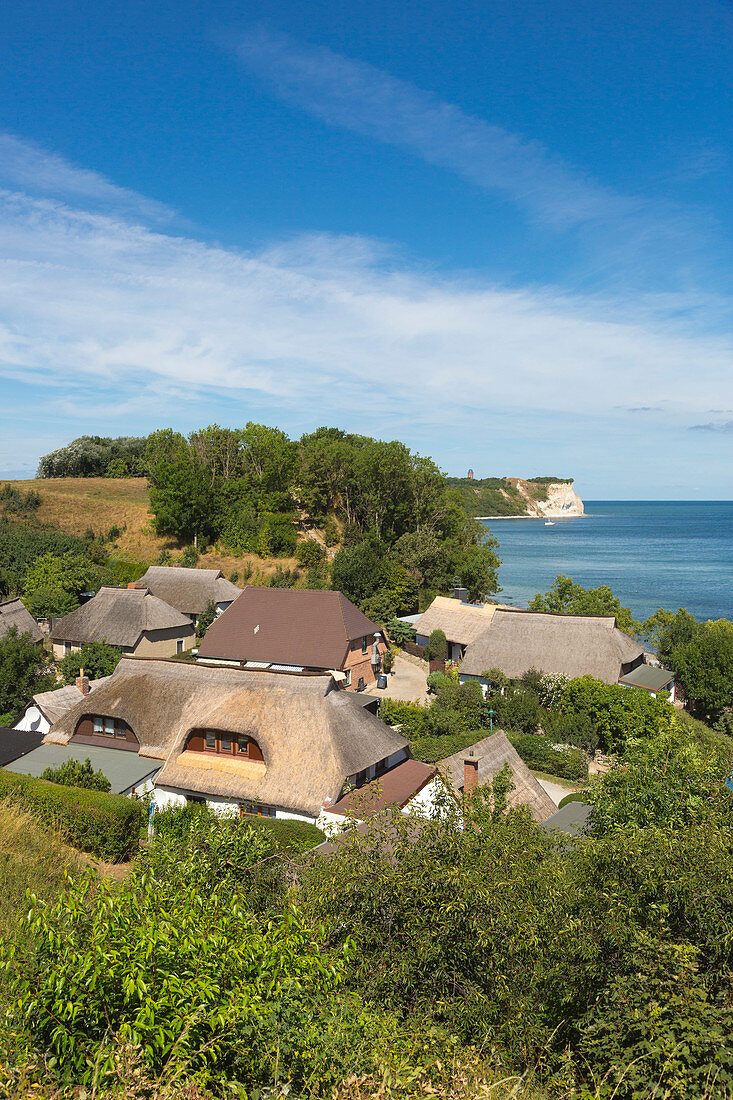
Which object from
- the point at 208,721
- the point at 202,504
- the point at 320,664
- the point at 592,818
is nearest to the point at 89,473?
the point at 202,504

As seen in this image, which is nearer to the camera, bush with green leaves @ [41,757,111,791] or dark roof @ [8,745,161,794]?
bush with green leaves @ [41,757,111,791]

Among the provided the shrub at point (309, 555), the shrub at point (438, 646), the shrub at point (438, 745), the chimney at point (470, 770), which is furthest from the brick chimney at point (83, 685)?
the shrub at point (309, 555)

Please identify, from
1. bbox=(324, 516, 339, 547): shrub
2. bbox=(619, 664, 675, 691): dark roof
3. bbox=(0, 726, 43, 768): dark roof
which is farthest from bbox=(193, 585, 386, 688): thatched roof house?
bbox=(324, 516, 339, 547): shrub

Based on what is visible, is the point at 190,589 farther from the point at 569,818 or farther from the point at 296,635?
the point at 569,818

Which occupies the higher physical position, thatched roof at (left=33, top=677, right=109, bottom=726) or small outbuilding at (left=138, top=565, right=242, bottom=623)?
small outbuilding at (left=138, top=565, right=242, bottom=623)

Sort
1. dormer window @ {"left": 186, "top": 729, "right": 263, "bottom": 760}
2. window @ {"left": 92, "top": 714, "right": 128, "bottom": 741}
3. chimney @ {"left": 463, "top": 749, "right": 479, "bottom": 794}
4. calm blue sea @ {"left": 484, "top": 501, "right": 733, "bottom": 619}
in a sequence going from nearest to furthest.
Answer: chimney @ {"left": 463, "top": 749, "right": 479, "bottom": 794}
dormer window @ {"left": 186, "top": 729, "right": 263, "bottom": 760}
window @ {"left": 92, "top": 714, "right": 128, "bottom": 741}
calm blue sea @ {"left": 484, "top": 501, "right": 733, "bottom": 619}

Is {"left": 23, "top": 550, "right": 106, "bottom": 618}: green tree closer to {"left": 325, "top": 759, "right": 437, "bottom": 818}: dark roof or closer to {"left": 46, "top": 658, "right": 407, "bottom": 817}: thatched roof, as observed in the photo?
{"left": 46, "top": 658, "right": 407, "bottom": 817}: thatched roof
